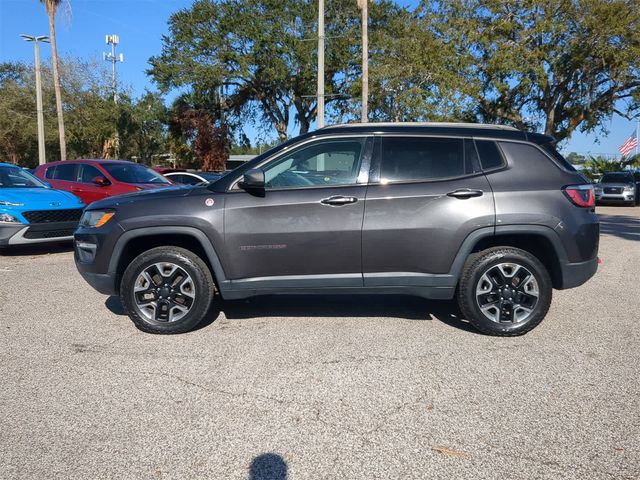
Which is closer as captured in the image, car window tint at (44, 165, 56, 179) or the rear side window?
the rear side window

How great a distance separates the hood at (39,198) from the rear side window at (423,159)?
6.81 meters

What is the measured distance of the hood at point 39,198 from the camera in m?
8.73

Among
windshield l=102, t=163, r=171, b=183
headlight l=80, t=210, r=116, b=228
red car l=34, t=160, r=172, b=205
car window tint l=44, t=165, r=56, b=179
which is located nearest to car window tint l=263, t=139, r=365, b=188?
headlight l=80, t=210, r=116, b=228

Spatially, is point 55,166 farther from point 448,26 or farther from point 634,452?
point 448,26

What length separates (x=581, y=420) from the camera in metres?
3.18

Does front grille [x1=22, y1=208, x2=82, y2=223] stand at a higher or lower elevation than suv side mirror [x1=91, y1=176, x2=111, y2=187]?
lower

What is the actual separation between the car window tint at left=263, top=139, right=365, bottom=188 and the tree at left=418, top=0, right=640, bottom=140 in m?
22.2

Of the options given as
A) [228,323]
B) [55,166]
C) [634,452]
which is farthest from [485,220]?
[55,166]

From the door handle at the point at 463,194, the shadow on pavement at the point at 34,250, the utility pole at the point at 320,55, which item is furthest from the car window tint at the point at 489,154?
the utility pole at the point at 320,55

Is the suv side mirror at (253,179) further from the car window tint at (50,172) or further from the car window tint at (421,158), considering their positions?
the car window tint at (50,172)

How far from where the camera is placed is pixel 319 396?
3521mm

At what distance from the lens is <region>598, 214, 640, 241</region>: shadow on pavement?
12.1m

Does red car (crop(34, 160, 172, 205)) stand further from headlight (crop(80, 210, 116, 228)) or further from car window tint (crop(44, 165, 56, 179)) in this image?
headlight (crop(80, 210, 116, 228))

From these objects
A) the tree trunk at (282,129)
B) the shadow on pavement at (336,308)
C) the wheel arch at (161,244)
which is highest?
the tree trunk at (282,129)
